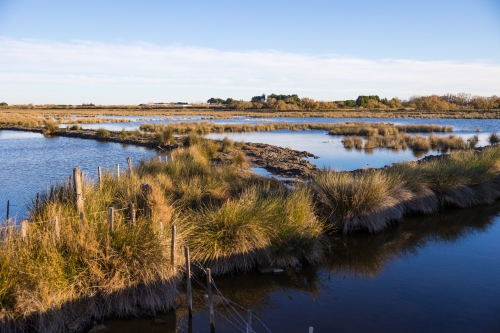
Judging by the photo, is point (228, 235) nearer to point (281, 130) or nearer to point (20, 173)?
point (20, 173)

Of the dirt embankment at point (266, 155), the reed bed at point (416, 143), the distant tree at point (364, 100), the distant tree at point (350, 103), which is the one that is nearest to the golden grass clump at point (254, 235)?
the dirt embankment at point (266, 155)

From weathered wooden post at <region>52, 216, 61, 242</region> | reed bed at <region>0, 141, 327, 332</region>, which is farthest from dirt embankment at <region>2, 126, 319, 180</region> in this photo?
weathered wooden post at <region>52, 216, 61, 242</region>

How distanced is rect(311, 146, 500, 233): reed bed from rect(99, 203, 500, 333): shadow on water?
2.96 ft

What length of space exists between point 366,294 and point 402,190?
660cm

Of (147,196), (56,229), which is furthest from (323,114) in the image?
(56,229)

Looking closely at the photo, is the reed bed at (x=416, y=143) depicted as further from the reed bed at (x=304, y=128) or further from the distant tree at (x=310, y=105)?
the distant tree at (x=310, y=105)

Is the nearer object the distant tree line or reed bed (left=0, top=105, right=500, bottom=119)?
reed bed (left=0, top=105, right=500, bottom=119)

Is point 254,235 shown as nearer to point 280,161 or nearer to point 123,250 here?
point 123,250

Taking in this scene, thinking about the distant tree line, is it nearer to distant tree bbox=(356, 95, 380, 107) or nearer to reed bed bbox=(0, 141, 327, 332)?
distant tree bbox=(356, 95, 380, 107)

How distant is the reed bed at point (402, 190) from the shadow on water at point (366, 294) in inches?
35.5

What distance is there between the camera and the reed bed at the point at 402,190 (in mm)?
13391

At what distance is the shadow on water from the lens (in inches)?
315

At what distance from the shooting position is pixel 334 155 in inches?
1220

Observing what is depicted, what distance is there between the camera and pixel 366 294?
9.39 meters
